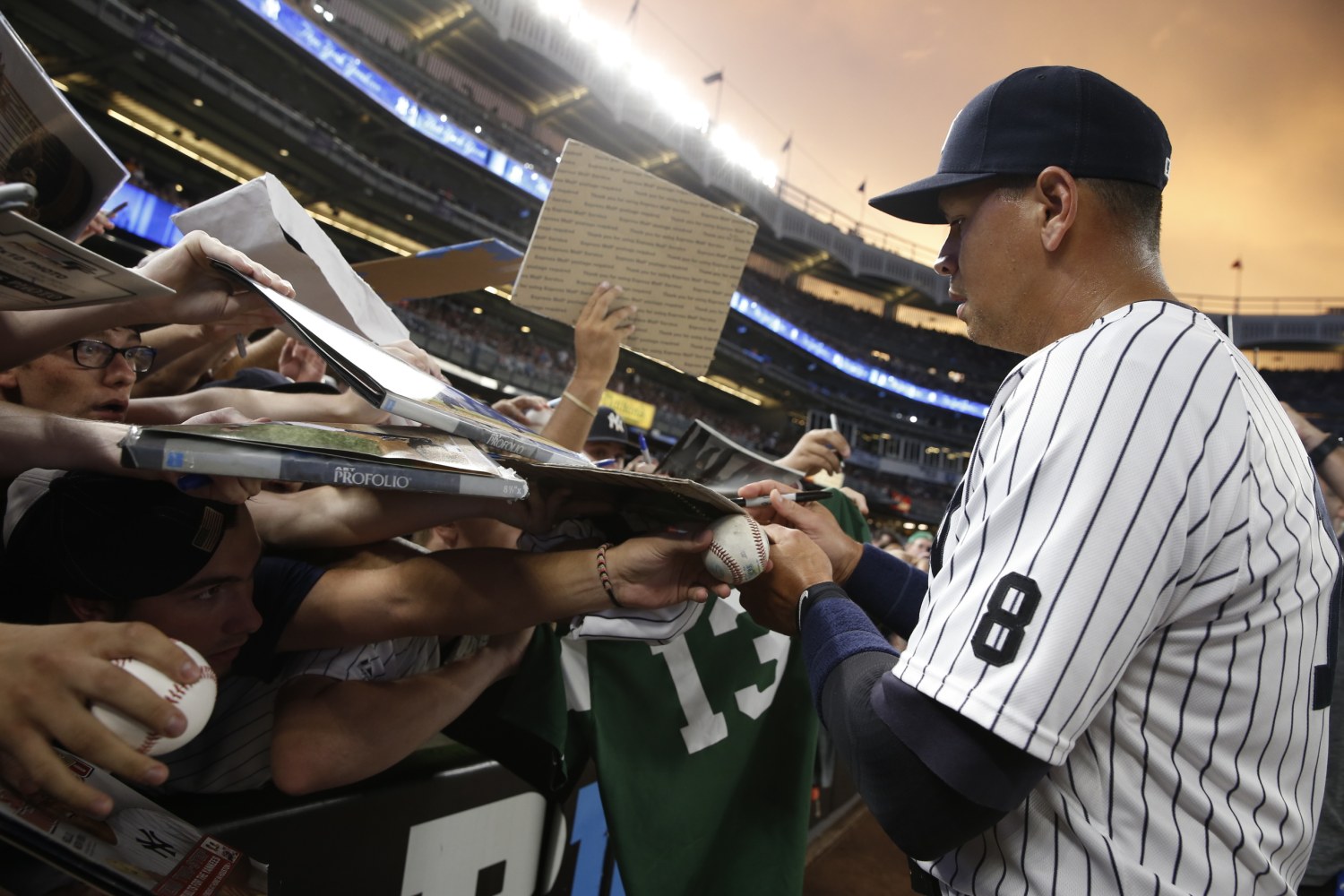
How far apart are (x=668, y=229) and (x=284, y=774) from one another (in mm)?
1335

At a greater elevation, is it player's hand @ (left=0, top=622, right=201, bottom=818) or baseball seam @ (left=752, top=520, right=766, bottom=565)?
baseball seam @ (left=752, top=520, right=766, bottom=565)

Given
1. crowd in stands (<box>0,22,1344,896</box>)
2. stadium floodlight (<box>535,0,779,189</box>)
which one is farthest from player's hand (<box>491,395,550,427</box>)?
stadium floodlight (<box>535,0,779,189</box>)

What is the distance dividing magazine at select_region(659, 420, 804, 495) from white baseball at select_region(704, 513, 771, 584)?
26cm

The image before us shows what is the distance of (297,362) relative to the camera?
2844mm

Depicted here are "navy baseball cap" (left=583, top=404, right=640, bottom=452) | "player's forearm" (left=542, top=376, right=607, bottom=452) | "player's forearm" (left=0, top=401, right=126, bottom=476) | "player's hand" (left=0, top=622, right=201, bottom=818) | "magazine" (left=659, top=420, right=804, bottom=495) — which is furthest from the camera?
"navy baseball cap" (left=583, top=404, right=640, bottom=452)

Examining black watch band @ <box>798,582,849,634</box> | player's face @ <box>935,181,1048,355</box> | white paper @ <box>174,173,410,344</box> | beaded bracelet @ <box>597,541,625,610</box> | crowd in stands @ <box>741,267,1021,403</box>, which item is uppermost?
crowd in stands @ <box>741,267,1021,403</box>

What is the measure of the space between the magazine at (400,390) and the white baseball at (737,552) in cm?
25

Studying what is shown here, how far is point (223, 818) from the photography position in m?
1.11

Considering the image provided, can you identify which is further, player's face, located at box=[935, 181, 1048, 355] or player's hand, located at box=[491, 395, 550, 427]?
player's hand, located at box=[491, 395, 550, 427]

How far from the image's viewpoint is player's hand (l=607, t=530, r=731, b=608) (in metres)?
1.10

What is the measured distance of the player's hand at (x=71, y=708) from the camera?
26.1 inches

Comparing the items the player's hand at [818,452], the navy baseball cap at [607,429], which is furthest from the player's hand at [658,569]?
the navy baseball cap at [607,429]

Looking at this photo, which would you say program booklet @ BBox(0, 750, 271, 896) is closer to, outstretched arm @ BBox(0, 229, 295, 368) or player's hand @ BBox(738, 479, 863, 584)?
outstretched arm @ BBox(0, 229, 295, 368)

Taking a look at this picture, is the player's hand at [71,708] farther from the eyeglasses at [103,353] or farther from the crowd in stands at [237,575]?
the eyeglasses at [103,353]
